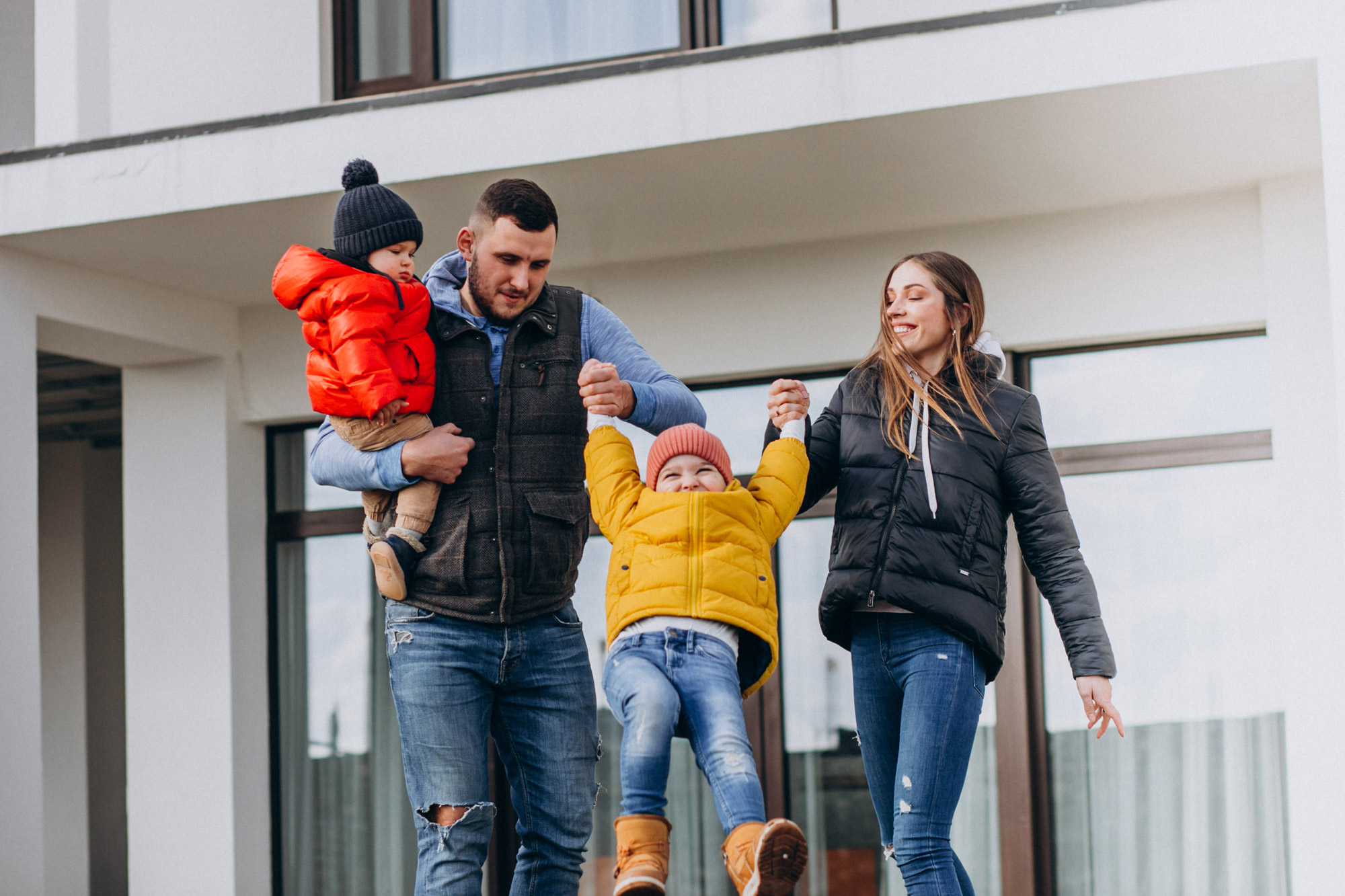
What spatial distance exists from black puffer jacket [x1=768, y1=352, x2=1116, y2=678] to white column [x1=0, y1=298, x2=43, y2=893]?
4053 mm

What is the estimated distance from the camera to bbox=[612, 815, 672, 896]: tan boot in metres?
2.92

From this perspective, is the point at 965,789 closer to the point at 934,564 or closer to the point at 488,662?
the point at 934,564

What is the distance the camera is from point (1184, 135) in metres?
5.30

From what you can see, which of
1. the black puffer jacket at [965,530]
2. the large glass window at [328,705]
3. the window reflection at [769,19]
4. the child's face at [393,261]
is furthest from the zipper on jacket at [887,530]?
the large glass window at [328,705]

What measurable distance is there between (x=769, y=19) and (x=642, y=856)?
15.4ft

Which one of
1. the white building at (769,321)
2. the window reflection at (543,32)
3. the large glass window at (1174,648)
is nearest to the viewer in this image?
the white building at (769,321)

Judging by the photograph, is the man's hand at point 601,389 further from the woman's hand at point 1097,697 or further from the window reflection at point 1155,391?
the window reflection at point 1155,391

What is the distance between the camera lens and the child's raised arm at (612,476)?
342 centimetres

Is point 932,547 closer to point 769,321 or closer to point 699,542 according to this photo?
point 699,542

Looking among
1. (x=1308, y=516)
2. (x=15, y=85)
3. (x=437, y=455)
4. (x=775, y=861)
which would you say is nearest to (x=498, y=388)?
(x=437, y=455)

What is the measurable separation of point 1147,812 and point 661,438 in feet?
12.6

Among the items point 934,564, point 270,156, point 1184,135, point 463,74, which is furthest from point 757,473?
point 463,74

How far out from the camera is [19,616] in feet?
19.9

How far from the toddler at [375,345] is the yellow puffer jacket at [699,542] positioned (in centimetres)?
Result: 51
